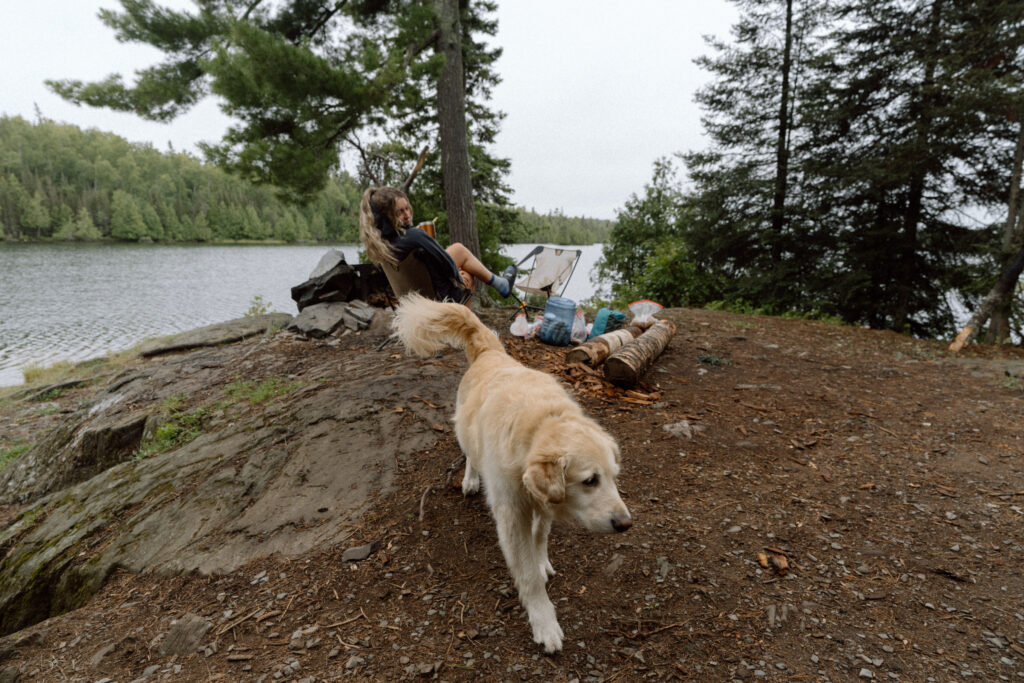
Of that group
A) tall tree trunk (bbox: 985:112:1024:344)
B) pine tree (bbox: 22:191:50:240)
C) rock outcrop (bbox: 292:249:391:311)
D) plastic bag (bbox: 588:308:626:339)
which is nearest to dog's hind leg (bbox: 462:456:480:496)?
plastic bag (bbox: 588:308:626:339)

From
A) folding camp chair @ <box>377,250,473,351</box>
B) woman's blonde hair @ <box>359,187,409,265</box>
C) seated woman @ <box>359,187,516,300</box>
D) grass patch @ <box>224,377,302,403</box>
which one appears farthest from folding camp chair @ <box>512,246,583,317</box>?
grass patch @ <box>224,377,302,403</box>

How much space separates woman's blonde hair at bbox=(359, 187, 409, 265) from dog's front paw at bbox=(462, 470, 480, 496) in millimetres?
2646

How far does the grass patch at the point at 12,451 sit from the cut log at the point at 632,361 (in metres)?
8.77

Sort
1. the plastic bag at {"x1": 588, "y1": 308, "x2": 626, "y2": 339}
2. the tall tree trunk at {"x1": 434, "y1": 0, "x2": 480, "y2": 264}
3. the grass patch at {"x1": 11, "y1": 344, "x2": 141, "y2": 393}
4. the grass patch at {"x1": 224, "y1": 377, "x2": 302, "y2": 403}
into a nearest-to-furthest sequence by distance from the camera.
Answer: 1. the grass patch at {"x1": 224, "y1": 377, "x2": 302, "y2": 403}
2. the plastic bag at {"x1": 588, "y1": 308, "x2": 626, "y2": 339}
3. the tall tree trunk at {"x1": 434, "y1": 0, "x2": 480, "y2": 264}
4. the grass patch at {"x1": 11, "y1": 344, "x2": 141, "y2": 393}

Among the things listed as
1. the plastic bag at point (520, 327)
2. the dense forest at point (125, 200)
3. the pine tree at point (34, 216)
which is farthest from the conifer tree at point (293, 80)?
the pine tree at point (34, 216)

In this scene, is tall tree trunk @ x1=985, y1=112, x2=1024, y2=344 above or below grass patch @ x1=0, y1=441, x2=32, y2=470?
above

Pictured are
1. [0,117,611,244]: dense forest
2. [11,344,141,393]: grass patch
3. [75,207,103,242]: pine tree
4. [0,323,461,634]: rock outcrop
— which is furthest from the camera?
[0,117,611,244]: dense forest

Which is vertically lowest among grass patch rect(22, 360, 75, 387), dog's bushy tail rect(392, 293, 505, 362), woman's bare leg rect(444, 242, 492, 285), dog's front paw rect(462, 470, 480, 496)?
grass patch rect(22, 360, 75, 387)

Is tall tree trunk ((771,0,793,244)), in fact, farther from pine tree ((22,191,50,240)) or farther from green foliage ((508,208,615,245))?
pine tree ((22,191,50,240))

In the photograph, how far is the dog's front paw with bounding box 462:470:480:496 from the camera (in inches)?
129

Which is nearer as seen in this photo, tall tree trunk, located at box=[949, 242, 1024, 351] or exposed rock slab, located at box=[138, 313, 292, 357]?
tall tree trunk, located at box=[949, 242, 1024, 351]

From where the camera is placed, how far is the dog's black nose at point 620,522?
1920 millimetres

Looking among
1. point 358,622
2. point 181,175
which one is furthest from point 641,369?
point 181,175

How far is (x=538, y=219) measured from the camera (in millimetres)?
21000
